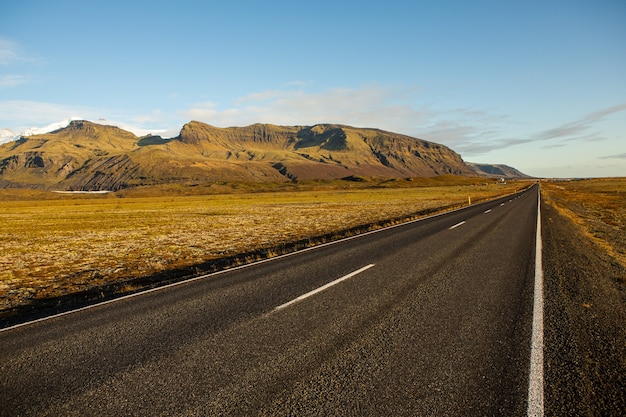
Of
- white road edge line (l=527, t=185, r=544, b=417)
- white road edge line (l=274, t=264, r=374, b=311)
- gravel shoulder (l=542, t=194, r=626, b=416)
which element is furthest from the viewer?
white road edge line (l=274, t=264, r=374, b=311)

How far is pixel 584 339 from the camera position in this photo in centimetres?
512

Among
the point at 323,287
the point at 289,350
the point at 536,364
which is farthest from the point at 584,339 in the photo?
the point at 323,287

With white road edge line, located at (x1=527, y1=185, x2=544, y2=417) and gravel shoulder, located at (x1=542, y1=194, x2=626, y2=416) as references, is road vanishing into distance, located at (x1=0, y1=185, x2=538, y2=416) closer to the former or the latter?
white road edge line, located at (x1=527, y1=185, x2=544, y2=417)

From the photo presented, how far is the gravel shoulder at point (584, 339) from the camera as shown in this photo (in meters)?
3.70

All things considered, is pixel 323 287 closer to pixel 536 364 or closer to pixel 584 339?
pixel 536 364

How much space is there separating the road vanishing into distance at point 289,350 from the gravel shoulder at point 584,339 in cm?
35

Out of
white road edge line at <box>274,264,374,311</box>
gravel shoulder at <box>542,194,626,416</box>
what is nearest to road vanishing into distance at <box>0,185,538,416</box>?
white road edge line at <box>274,264,374,311</box>

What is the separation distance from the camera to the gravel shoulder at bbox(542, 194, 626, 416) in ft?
12.1

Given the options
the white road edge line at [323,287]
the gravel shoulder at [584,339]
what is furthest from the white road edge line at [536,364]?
the white road edge line at [323,287]

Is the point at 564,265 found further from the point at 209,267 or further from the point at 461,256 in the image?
the point at 209,267

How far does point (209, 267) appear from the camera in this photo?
38.9 feet

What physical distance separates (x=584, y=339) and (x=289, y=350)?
4490 mm

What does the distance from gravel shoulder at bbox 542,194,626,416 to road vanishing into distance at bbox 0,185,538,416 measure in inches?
13.9

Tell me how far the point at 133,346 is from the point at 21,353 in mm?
1666
